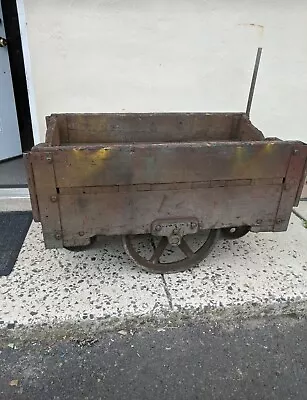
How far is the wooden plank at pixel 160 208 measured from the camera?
2016 millimetres

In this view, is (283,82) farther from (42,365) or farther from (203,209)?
(42,365)

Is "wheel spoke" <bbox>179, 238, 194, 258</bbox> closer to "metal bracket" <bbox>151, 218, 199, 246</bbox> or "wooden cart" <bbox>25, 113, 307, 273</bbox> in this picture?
"wooden cart" <bbox>25, 113, 307, 273</bbox>

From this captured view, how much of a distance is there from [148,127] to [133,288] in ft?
4.06

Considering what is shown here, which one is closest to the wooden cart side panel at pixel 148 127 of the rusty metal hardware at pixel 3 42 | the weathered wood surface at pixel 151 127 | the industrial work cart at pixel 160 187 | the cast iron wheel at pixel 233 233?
the weathered wood surface at pixel 151 127

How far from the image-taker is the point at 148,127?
2725 mm

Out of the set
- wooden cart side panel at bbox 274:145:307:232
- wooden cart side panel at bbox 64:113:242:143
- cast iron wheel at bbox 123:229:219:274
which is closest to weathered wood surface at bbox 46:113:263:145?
wooden cart side panel at bbox 64:113:242:143

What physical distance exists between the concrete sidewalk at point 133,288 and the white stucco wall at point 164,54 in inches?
55.3

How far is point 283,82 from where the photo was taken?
3.34 meters

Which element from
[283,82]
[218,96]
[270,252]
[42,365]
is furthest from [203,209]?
[283,82]

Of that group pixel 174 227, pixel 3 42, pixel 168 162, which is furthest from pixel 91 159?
pixel 3 42

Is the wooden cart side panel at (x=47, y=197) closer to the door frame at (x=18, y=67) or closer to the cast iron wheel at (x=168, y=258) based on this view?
the cast iron wheel at (x=168, y=258)

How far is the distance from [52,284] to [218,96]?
226cm

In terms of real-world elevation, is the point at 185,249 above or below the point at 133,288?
above

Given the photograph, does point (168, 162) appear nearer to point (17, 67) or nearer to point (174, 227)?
point (174, 227)
